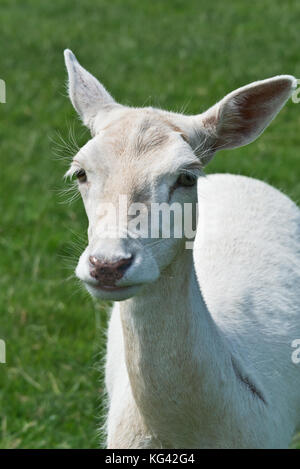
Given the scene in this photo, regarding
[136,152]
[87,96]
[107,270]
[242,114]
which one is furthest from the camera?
[87,96]

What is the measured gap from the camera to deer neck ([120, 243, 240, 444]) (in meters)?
3.32

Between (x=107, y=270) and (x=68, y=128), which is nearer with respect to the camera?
(x=107, y=270)

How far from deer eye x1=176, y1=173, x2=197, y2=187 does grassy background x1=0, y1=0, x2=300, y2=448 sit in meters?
0.69

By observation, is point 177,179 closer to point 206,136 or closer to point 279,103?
point 206,136

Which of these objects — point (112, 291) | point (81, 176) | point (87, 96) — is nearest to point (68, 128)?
point (87, 96)

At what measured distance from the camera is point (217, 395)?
11.4ft

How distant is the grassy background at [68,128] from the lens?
5.32 metres

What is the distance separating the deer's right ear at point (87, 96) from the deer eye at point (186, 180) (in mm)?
569

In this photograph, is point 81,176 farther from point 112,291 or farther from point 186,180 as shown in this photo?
point 112,291

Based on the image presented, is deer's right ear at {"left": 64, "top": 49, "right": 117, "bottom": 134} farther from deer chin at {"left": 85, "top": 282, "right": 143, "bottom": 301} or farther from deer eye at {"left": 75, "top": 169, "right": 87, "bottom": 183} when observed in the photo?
deer chin at {"left": 85, "top": 282, "right": 143, "bottom": 301}

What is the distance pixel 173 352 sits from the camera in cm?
337

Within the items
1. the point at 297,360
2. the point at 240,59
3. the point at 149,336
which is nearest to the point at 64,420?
the point at 297,360

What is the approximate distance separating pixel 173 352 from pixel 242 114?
0.97m

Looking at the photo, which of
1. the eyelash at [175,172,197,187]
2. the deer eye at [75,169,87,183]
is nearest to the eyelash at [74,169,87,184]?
the deer eye at [75,169,87,183]
